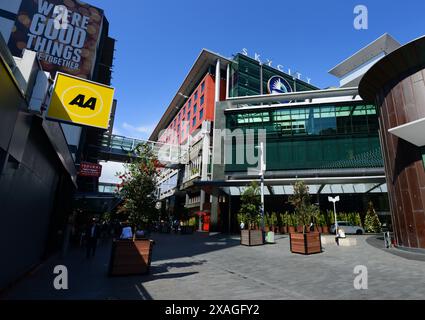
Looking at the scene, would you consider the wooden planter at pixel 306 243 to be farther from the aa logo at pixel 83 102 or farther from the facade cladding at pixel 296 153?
the facade cladding at pixel 296 153

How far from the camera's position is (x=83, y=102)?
268 inches

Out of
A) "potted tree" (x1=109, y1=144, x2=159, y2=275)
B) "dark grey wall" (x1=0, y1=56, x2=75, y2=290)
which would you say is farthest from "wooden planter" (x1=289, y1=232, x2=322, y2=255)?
"dark grey wall" (x1=0, y1=56, x2=75, y2=290)

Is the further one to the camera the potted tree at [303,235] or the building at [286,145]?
the building at [286,145]

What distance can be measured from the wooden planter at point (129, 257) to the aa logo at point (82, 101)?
424 centimetres

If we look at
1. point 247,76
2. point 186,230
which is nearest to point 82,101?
point 186,230

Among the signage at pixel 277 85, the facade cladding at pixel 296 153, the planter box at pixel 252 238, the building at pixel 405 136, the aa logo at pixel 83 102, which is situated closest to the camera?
the aa logo at pixel 83 102

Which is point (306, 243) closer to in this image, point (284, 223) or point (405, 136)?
point (405, 136)

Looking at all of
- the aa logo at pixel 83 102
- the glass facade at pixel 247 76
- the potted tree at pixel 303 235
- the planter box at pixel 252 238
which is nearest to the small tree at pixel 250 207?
the planter box at pixel 252 238

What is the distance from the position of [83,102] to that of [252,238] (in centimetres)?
1455

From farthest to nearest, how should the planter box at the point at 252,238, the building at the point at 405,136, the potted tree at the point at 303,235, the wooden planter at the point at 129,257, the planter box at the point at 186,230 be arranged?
the planter box at the point at 186,230 → the planter box at the point at 252,238 → the potted tree at the point at 303,235 → the building at the point at 405,136 → the wooden planter at the point at 129,257

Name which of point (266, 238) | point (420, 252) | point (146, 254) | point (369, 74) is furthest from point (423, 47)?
point (146, 254)

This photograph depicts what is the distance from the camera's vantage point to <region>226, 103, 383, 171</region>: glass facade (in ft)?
106

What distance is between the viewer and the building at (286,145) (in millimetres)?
31422

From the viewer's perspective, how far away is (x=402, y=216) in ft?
45.5
